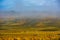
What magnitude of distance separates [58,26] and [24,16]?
0.71m

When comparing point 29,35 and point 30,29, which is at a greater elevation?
point 30,29

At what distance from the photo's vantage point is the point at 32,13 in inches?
101

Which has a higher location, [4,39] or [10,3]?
[10,3]

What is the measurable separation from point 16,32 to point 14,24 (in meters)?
0.17

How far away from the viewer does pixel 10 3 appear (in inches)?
103

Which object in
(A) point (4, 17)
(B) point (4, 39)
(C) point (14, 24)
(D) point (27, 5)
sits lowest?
(B) point (4, 39)

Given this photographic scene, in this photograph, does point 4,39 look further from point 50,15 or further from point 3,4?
point 50,15

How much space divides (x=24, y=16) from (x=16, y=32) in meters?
0.36

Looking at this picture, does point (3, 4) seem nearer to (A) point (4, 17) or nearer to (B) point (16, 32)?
(A) point (4, 17)

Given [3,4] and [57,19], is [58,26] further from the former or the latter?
[3,4]

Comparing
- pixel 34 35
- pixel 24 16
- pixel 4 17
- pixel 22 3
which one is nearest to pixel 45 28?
pixel 34 35

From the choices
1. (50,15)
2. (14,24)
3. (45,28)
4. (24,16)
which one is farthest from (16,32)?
(50,15)

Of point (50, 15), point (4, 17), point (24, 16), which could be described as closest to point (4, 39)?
point (4, 17)

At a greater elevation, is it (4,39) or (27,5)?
(27,5)
